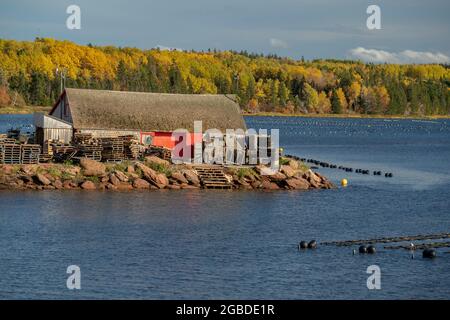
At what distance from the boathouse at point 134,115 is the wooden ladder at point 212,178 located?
21.2 ft

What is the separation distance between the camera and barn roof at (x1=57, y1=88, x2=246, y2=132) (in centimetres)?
6769

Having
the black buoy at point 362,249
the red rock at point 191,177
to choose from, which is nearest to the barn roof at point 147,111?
the red rock at point 191,177

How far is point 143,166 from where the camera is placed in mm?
61062

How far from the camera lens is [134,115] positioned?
227ft

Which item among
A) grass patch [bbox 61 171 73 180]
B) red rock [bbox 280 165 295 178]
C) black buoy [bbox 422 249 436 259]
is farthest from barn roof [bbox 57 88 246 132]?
black buoy [bbox 422 249 436 259]

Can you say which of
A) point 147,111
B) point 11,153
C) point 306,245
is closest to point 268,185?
point 147,111

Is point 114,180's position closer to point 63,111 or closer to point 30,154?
point 30,154

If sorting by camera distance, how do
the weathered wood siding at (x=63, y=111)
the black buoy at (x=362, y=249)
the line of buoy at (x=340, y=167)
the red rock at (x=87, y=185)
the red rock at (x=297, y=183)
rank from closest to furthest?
the black buoy at (x=362, y=249) < the red rock at (x=87, y=185) < the red rock at (x=297, y=183) < the weathered wood siding at (x=63, y=111) < the line of buoy at (x=340, y=167)

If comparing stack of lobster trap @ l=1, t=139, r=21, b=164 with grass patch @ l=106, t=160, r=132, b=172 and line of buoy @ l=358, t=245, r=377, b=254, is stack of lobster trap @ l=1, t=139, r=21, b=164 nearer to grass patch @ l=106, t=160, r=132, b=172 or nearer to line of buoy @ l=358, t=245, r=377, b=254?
grass patch @ l=106, t=160, r=132, b=172

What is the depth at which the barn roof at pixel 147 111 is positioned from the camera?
67688 mm

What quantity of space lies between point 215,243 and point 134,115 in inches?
1046

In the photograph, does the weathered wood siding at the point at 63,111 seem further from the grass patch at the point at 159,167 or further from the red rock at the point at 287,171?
the red rock at the point at 287,171

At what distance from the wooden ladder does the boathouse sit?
6.47 m
